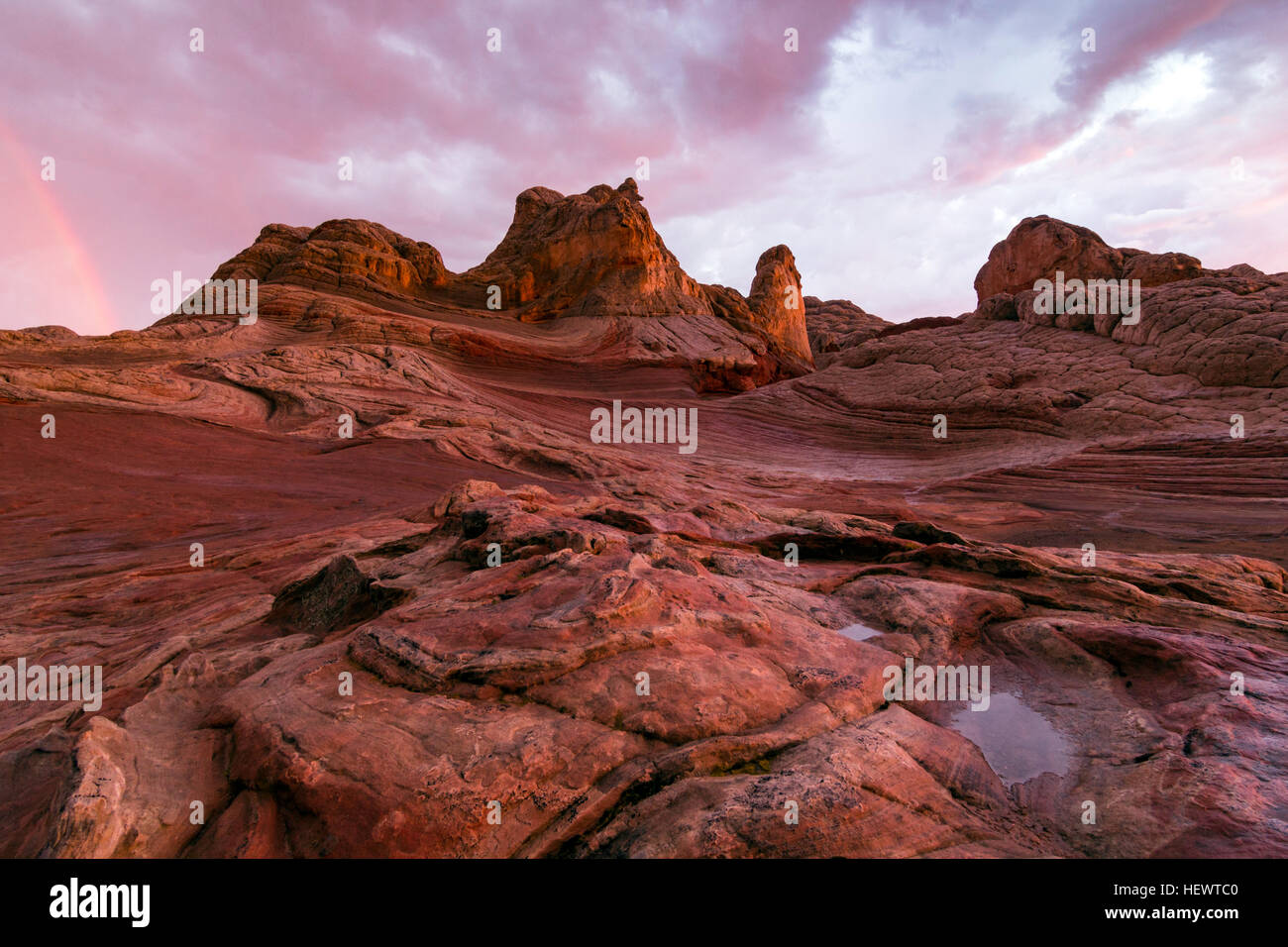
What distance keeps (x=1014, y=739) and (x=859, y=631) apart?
1.99 m

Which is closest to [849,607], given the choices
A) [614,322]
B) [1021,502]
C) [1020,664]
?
[1020,664]

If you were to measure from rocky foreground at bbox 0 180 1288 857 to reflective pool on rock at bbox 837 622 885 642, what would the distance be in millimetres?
39

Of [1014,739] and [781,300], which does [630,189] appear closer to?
[781,300]

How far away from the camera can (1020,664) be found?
6367 millimetres

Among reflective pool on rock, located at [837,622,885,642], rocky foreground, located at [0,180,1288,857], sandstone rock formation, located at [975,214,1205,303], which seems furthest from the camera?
sandstone rock formation, located at [975,214,1205,303]

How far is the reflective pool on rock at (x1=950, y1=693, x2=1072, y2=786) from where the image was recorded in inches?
184

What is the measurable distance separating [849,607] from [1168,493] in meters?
16.0

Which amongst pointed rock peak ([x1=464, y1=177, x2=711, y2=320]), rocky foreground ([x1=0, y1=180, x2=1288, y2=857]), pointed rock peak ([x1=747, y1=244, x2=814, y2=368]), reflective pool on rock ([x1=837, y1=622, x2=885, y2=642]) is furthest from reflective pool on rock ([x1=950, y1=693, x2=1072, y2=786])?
pointed rock peak ([x1=747, y1=244, x2=814, y2=368])

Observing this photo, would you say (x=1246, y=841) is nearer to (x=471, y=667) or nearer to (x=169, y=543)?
(x=471, y=667)

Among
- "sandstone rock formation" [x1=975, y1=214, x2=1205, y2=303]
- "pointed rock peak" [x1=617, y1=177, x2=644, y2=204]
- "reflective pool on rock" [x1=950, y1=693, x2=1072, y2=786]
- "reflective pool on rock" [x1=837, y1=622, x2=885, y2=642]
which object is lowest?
"reflective pool on rock" [x1=950, y1=693, x2=1072, y2=786]

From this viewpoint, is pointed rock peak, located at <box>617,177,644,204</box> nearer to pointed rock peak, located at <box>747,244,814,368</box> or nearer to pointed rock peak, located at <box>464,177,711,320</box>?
pointed rock peak, located at <box>464,177,711,320</box>

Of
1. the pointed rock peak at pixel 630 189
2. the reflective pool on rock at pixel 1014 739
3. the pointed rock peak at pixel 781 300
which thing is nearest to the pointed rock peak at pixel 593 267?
the pointed rock peak at pixel 630 189

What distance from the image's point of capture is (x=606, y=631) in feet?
17.1

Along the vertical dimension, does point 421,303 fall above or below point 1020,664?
above
